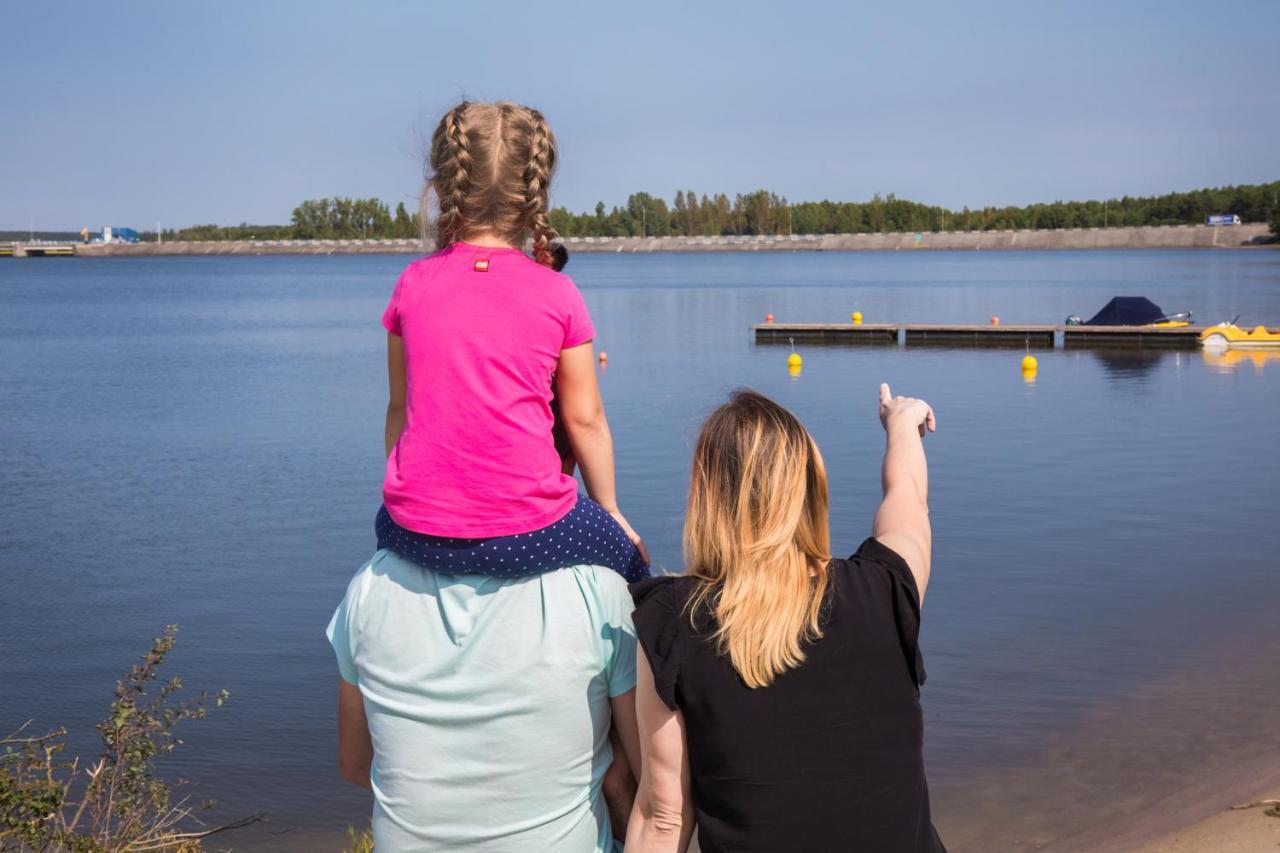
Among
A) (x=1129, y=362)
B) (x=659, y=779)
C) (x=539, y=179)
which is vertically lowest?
(x=1129, y=362)

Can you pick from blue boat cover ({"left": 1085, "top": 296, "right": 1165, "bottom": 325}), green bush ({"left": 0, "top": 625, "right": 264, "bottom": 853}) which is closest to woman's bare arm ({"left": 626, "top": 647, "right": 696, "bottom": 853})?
green bush ({"left": 0, "top": 625, "right": 264, "bottom": 853})

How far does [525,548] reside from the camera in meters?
2.22

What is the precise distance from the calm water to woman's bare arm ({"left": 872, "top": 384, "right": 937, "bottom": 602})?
41cm

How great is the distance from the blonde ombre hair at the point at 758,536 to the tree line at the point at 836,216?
159392mm

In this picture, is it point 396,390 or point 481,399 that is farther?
point 396,390

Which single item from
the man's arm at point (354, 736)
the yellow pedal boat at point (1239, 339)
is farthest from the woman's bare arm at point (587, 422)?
the yellow pedal boat at point (1239, 339)

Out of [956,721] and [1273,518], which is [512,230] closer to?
[956,721]

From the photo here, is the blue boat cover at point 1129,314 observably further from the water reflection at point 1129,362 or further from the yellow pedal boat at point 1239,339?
the yellow pedal boat at point 1239,339

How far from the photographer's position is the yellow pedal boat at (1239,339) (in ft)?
99.6

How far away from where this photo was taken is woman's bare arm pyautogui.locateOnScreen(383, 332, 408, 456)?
2.38 meters

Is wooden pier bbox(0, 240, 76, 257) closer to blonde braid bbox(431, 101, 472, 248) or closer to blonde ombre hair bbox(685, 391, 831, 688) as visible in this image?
blonde braid bbox(431, 101, 472, 248)

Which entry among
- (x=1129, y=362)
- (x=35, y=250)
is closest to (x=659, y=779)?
(x=1129, y=362)

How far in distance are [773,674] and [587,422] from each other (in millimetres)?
607

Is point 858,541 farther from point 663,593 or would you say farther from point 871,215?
point 871,215
